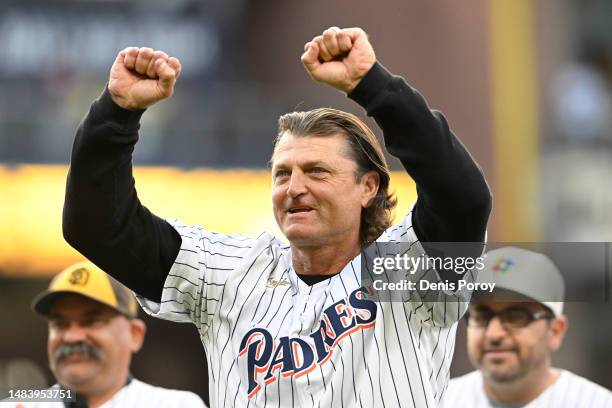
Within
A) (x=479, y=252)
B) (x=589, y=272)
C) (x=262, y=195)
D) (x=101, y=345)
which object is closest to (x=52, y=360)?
(x=101, y=345)

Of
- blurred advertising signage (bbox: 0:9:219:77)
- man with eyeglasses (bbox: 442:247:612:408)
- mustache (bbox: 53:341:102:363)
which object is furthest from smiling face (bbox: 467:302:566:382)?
blurred advertising signage (bbox: 0:9:219:77)

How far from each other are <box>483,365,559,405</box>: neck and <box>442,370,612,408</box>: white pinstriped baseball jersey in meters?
0.02

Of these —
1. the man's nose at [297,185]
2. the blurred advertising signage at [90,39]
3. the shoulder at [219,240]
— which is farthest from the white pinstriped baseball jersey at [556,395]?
the blurred advertising signage at [90,39]

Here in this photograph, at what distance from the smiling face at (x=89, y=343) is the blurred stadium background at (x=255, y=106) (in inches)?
266

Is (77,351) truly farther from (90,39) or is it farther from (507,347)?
(90,39)

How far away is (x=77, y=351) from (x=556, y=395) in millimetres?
2133

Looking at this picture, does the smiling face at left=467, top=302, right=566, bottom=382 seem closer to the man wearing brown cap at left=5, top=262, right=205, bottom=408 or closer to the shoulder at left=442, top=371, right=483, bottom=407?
the shoulder at left=442, top=371, right=483, bottom=407

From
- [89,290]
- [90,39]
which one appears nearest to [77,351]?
[89,290]

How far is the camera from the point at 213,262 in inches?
168

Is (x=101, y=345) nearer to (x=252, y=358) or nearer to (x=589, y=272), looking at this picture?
(x=252, y=358)

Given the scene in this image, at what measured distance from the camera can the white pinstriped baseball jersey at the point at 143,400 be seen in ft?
17.4

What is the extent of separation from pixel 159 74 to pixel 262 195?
9.73 m

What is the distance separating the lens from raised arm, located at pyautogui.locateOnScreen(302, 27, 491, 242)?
3.77m

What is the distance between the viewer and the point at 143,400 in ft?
17.6
